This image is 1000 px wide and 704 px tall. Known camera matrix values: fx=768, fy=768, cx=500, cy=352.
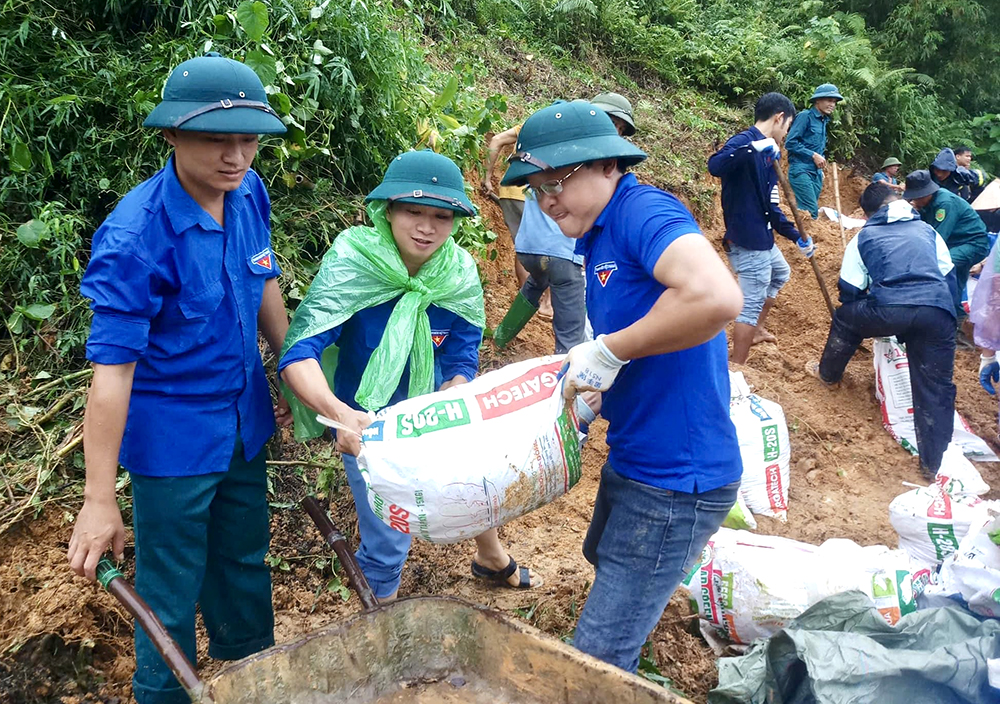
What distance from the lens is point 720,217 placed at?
8297mm

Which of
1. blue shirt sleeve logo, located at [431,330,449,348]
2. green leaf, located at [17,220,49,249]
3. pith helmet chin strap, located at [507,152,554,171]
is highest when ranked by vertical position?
pith helmet chin strap, located at [507,152,554,171]

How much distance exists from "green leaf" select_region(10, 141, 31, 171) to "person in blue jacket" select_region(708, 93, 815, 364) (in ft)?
13.4

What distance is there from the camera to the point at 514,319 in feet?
16.0

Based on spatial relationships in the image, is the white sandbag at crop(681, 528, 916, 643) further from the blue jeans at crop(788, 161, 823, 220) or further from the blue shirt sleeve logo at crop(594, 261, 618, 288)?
the blue jeans at crop(788, 161, 823, 220)

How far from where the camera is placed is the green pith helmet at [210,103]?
6.32ft

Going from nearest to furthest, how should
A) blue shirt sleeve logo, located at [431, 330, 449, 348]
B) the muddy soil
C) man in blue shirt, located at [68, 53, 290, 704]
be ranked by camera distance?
man in blue shirt, located at [68, 53, 290, 704] < blue shirt sleeve logo, located at [431, 330, 449, 348] < the muddy soil

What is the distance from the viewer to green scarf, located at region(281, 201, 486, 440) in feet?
7.55

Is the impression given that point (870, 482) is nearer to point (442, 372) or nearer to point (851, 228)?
point (442, 372)

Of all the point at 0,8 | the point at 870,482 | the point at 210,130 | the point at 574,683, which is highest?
the point at 0,8

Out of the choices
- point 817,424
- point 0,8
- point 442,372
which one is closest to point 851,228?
point 817,424

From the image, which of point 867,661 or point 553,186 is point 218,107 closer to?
point 553,186

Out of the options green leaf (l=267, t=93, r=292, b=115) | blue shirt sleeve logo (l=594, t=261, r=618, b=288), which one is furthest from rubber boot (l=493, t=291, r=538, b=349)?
blue shirt sleeve logo (l=594, t=261, r=618, b=288)

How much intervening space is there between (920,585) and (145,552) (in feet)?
9.31

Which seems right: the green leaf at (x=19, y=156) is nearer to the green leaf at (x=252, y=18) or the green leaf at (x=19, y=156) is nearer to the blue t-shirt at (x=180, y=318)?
the green leaf at (x=252, y=18)
